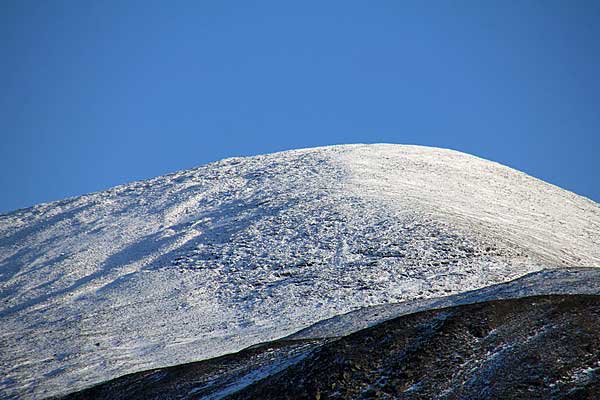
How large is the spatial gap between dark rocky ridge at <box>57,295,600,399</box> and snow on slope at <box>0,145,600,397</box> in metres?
12.7

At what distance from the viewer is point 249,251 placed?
42.3m

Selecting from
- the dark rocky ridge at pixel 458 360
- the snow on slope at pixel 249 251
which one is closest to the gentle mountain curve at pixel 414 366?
the dark rocky ridge at pixel 458 360

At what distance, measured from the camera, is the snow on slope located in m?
32.8

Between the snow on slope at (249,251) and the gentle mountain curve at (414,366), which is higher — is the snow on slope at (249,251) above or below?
above

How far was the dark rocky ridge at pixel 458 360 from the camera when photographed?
13.8 metres

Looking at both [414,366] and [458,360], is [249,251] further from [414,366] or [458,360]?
[458,360]

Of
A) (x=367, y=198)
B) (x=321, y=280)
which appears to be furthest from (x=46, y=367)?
(x=367, y=198)

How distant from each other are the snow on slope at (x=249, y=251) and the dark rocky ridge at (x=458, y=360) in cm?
1265

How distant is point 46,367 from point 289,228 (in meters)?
17.1

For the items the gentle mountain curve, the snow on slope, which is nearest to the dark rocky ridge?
the gentle mountain curve

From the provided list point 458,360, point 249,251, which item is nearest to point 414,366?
point 458,360

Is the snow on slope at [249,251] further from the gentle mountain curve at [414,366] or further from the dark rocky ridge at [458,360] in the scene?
the dark rocky ridge at [458,360]

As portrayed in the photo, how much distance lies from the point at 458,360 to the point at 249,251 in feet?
91.3

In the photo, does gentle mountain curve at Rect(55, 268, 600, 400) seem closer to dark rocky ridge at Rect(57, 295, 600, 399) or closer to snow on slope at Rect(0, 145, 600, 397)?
dark rocky ridge at Rect(57, 295, 600, 399)
